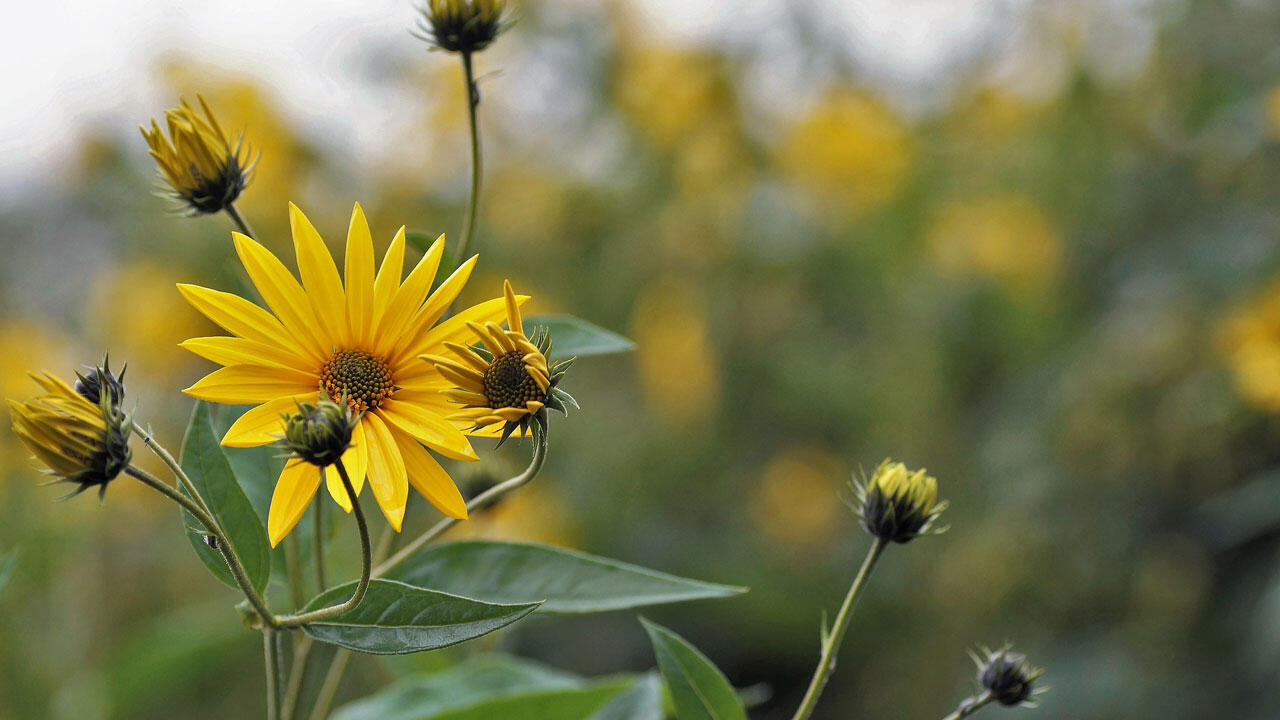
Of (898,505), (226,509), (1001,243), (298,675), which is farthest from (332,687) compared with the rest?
(1001,243)

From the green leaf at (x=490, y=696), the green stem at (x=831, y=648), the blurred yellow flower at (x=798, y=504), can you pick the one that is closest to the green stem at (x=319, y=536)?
the green leaf at (x=490, y=696)

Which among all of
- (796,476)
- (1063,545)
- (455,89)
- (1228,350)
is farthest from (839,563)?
(455,89)

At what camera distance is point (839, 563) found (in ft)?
6.06

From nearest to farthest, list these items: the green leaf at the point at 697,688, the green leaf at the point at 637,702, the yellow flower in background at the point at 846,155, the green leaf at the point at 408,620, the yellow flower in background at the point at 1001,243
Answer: the green leaf at the point at 408,620, the green leaf at the point at 697,688, the green leaf at the point at 637,702, the yellow flower in background at the point at 1001,243, the yellow flower in background at the point at 846,155

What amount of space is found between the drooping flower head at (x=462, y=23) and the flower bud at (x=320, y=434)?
1.01ft

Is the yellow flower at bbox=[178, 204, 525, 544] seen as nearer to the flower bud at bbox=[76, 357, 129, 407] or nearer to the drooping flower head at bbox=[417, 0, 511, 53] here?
the flower bud at bbox=[76, 357, 129, 407]

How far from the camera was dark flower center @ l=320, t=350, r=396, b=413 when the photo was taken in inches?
20.1

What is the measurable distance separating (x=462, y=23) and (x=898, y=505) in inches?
16.1

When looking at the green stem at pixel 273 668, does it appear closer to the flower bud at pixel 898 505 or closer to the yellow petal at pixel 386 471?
the yellow petal at pixel 386 471

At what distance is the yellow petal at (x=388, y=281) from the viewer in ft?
1.67

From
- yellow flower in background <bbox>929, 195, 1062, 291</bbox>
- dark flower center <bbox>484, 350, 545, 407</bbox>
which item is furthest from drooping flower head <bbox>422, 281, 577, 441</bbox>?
yellow flower in background <bbox>929, 195, 1062, 291</bbox>

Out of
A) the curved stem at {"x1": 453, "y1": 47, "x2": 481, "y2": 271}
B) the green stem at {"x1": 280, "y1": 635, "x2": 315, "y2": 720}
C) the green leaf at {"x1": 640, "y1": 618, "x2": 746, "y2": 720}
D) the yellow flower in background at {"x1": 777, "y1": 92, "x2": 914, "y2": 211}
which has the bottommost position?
the green leaf at {"x1": 640, "y1": 618, "x2": 746, "y2": 720}

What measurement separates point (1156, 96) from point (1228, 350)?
610 millimetres

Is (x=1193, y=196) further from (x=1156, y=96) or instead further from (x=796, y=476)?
(x=796, y=476)
